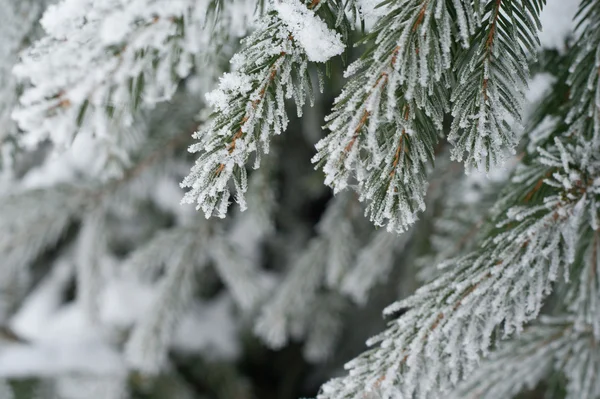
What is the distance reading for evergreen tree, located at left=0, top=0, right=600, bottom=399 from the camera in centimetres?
41

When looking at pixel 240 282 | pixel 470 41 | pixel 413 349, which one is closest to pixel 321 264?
pixel 240 282

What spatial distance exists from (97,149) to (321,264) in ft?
2.16

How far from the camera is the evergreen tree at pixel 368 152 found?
1.35ft

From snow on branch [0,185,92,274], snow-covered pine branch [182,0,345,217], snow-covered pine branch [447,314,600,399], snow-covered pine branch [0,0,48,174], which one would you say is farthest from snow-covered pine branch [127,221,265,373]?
snow-covered pine branch [182,0,345,217]

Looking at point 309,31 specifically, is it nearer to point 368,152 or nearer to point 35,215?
point 368,152

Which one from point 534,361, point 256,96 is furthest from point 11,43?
point 534,361

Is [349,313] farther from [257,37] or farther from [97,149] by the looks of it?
[257,37]

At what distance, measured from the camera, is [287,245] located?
1.99 meters

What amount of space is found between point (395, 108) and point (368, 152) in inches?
1.8

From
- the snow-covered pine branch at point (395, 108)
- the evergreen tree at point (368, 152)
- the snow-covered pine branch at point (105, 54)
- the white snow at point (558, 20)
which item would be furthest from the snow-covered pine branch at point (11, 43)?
the white snow at point (558, 20)

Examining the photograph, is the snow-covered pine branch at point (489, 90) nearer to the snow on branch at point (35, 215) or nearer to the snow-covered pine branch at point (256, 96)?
the snow-covered pine branch at point (256, 96)

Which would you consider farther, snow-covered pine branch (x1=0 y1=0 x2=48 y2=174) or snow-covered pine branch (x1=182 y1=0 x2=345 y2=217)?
snow-covered pine branch (x1=0 y1=0 x2=48 y2=174)

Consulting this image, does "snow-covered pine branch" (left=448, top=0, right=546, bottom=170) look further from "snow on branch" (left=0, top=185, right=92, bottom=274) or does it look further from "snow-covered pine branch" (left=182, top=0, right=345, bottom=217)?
"snow on branch" (left=0, top=185, right=92, bottom=274)

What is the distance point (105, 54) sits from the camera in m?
0.59
